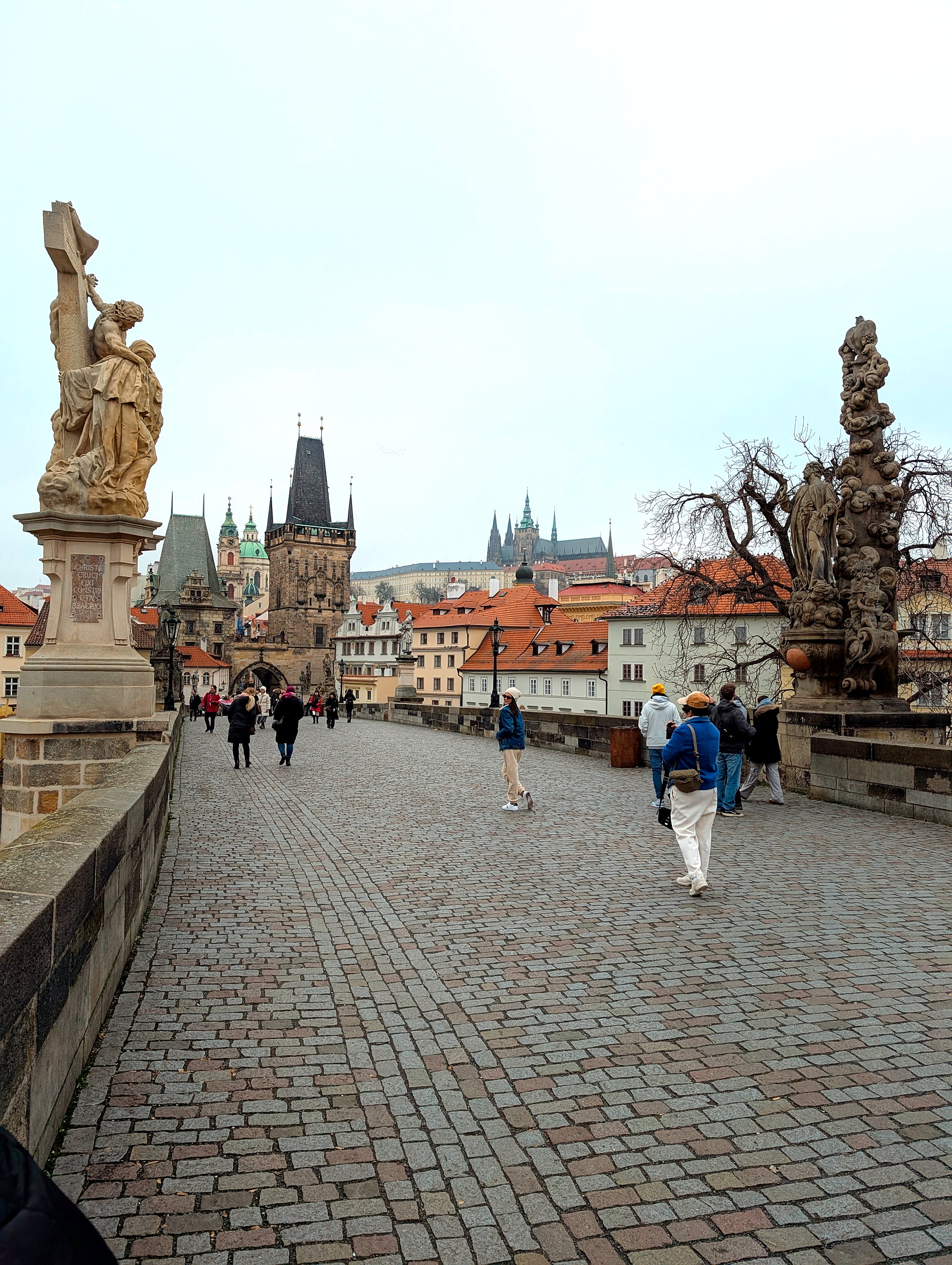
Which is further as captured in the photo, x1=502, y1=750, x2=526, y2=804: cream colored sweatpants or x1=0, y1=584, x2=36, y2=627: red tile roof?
x1=0, y1=584, x2=36, y2=627: red tile roof

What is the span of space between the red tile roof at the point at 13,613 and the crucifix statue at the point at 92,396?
50.8 metres

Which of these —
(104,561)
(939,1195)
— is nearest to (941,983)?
(939,1195)

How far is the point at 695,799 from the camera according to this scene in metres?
7.04

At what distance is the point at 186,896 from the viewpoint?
6.77 metres

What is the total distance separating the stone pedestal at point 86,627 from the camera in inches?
337

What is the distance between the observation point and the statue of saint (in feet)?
41.3

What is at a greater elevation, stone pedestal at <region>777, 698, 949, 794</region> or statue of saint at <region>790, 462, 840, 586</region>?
statue of saint at <region>790, 462, 840, 586</region>

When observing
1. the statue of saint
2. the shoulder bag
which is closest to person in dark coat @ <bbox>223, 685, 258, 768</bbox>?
the statue of saint

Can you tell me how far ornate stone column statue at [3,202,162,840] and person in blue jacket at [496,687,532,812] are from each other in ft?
13.4

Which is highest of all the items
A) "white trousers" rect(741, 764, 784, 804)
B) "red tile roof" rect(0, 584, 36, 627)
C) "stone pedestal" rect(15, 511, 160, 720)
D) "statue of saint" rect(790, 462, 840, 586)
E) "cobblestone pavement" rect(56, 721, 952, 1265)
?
"red tile roof" rect(0, 584, 36, 627)

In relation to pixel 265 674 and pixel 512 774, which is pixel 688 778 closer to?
pixel 512 774

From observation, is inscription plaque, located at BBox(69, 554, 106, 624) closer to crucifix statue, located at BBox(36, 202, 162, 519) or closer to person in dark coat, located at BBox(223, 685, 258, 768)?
crucifix statue, located at BBox(36, 202, 162, 519)

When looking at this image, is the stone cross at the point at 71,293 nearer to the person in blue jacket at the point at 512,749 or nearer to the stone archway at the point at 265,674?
the person in blue jacket at the point at 512,749

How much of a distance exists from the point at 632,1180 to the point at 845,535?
11064mm
